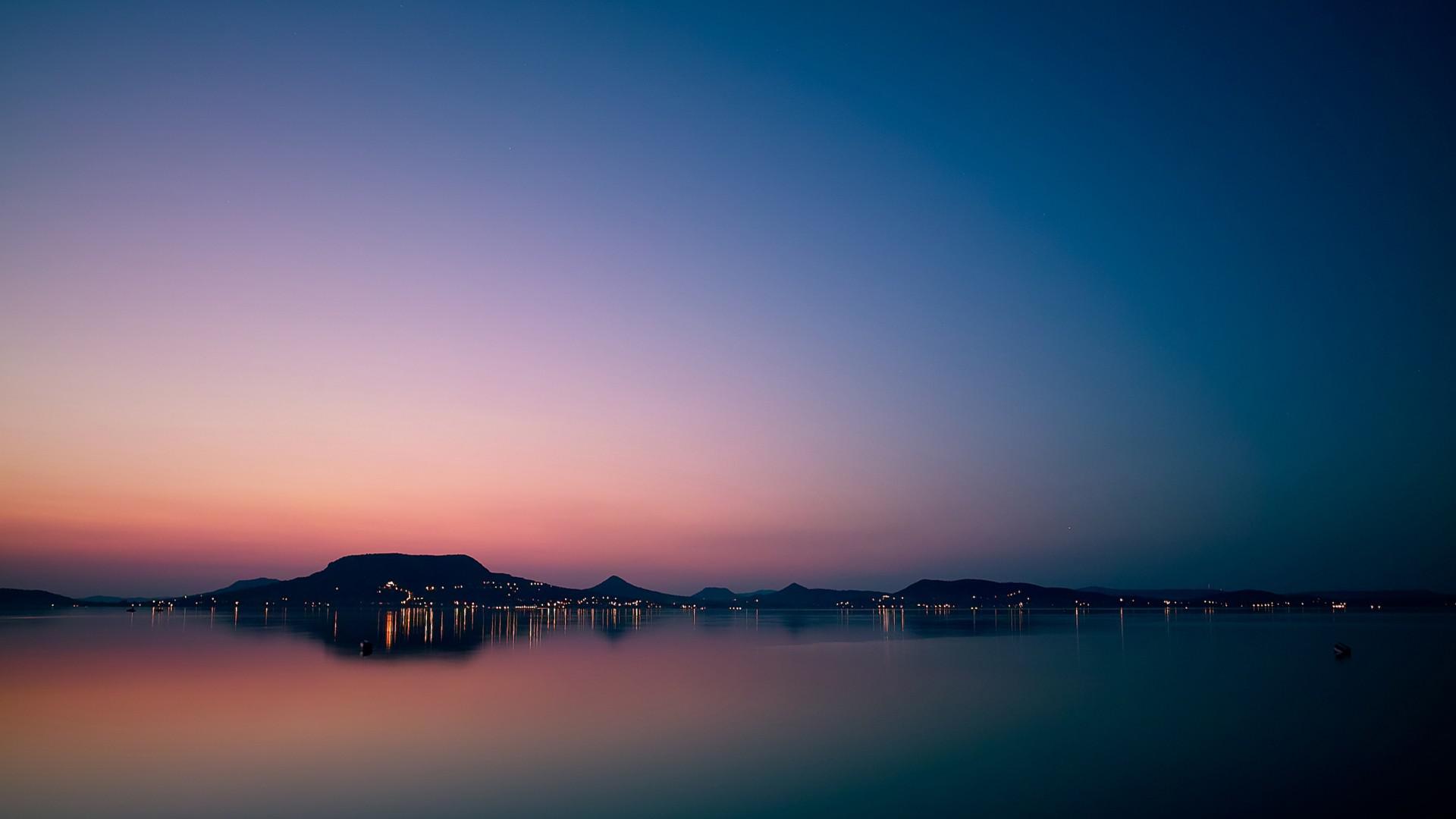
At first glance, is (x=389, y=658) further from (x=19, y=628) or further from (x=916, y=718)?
(x=19, y=628)

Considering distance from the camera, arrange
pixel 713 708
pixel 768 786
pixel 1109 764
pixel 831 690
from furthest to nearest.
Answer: pixel 831 690 → pixel 713 708 → pixel 1109 764 → pixel 768 786

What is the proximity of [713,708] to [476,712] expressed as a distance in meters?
6.88

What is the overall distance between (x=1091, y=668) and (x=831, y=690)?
1518cm

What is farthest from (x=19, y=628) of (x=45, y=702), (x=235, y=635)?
(x=45, y=702)

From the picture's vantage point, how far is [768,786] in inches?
682

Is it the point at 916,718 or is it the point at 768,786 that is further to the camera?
the point at 916,718

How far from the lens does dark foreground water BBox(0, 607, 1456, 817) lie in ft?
52.9

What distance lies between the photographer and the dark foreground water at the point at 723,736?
16125mm

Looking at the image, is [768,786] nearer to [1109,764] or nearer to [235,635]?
[1109,764]

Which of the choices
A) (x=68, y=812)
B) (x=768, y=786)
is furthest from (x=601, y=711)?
(x=68, y=812)

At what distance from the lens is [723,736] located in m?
22.9

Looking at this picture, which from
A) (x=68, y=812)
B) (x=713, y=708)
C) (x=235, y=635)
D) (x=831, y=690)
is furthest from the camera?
(x=235, y=635)

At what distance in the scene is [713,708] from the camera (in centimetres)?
2798

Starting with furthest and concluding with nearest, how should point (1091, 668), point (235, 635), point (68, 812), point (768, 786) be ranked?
1. point (235, 635)
2. point (1091, 668)
3. point (768, 786)
4. point (68, 812)
